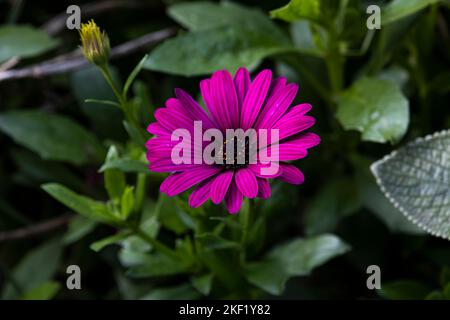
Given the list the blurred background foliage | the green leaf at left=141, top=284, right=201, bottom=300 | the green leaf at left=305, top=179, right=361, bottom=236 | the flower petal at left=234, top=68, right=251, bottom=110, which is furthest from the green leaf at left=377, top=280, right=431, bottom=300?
the flower petal at left=234, top=68, right=251, bottom=110

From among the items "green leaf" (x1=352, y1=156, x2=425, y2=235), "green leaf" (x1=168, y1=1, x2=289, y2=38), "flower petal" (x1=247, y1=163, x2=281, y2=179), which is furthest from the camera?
"green leaf" (x1=168, y1=1, x2=289, y2=38)

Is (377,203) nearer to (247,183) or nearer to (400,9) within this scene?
(400,9)

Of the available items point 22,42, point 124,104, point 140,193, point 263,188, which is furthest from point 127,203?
point 22,42

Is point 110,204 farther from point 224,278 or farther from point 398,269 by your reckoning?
point 398,269

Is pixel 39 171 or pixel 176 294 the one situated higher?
pixel 39 171

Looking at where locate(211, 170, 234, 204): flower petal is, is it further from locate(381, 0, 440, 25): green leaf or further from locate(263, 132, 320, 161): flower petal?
locate(381, 0, 440, 25): green leaf

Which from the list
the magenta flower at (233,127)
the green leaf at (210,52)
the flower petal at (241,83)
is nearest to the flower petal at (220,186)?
the magenta flower at (233,127)

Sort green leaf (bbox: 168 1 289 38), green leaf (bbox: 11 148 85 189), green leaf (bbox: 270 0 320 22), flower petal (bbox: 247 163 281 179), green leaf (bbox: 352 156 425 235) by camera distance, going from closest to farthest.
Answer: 1. flower petal (bbox: 247 163 281 179)
2. green leaf (bbox: 270 0 320 22)
3. green leaf (bbox: 352 156 425 235)
4. green leaf (bbox: 168 1 289 38)
5. green leaf (bbox: 11 148 85 189)

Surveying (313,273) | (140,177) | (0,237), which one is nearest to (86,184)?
(0,237)
